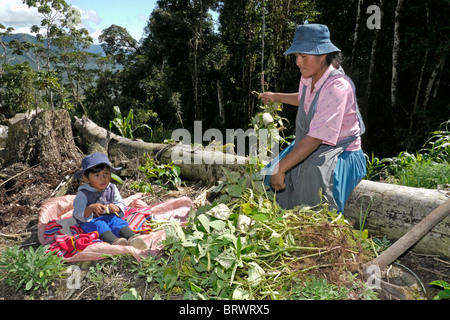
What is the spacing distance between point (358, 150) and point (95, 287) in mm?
1930

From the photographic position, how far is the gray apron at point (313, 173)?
87.8 inches

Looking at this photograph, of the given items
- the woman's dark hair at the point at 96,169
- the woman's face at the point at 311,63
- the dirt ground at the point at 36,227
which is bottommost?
the dirt ground at the point at 36,227

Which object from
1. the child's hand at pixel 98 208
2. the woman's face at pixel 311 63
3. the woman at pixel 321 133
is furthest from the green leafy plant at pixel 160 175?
the woman's face at pixel 311 63

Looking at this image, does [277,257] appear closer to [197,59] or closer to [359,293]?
[359,293]

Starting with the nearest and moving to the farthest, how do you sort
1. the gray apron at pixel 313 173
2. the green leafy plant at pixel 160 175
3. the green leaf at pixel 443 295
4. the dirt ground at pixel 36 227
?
1. the green leaf at pixel 443 295
2. the dirt ground at pixel 36 227
3. the gray apron at pixel 313 173
4. the green leafy plant at pixel 160 175

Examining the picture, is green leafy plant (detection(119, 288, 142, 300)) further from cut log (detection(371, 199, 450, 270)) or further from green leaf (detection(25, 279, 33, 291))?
cut log (detection(371, 199, 450, 270))

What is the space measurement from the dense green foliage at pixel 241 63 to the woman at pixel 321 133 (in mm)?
5929

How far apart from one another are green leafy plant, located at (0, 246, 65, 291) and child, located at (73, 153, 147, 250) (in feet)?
1.49

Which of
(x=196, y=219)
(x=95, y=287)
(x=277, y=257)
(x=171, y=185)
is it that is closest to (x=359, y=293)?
(x=277, y=257)

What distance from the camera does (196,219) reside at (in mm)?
2072

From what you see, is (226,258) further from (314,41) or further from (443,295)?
(314,41)

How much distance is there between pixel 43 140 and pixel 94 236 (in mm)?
2193

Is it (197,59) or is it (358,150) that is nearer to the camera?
(358,150)

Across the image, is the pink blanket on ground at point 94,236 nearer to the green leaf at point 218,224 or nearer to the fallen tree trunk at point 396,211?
the green leaf at point 218,224
